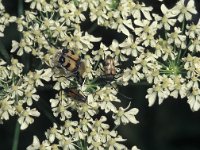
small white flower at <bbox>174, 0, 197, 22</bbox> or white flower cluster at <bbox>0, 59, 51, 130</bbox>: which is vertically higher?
small white flower at <bbox>174, 0, 197, 22</bbox>

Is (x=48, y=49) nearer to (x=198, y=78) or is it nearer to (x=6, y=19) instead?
(x=6, y=19)

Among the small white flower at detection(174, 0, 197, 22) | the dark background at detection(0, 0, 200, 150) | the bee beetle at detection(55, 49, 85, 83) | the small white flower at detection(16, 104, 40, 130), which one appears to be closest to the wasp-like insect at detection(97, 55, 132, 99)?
the bee beetle at detection(55, 49, 85, 83)

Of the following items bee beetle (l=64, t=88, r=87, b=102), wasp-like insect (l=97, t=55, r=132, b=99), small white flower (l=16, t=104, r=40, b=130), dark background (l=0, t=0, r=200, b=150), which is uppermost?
wasp-like insect (l=97, t=55, r=132, b=99)

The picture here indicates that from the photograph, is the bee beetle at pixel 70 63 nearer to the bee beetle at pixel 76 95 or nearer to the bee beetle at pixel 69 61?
the bee beetle at pixel 69 61

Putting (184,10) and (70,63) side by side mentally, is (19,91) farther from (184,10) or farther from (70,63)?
(184,10)

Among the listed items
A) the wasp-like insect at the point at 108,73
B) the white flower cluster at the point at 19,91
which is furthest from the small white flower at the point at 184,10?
the white flower cluster at the point at 19,91

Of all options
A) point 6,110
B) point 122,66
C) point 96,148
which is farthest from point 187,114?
point 6,110

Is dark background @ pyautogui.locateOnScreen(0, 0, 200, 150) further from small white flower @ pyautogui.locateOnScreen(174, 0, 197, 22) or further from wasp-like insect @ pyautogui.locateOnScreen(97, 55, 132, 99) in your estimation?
wasp-like insect @ pyautogui.locateOnScreen(97, 55, 132, 99)

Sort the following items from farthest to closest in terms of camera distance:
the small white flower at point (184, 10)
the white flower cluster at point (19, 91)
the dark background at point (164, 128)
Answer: the dark background at point (164, 128) → the small white flower at point (184, 10) → the white flower cluster at point (19, 91)

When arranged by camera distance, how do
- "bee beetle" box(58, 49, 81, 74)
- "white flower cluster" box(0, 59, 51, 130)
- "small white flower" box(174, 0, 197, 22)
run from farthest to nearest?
"small white flower" box(174, 0, 197, 22) < "white flower cluster" box(0, 59, 51, 130) < "bee beetle" box(58, 49, 81, 74)

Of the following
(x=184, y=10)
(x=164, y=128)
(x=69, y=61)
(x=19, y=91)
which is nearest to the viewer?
(x=69, y=61)

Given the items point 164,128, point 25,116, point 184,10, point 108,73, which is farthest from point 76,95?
point 164,128
